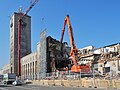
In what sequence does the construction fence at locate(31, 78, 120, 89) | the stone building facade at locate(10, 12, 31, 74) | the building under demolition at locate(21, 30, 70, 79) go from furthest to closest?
the stone building facade at locate(10, 12, 31, 74) < the building under demolition at locate(21, 30, 70, 79) < the construction fence at locate(31, 78, 120, 89)

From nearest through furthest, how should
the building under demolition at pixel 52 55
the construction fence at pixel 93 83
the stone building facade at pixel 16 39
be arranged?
the construction fence at pixel 93 83 → the building under demolition at pixel 52 55 → the stone building facade at pixel 16 39

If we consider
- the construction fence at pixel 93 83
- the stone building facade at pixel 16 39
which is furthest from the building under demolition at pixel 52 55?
the stone building facade at pixel 16 39

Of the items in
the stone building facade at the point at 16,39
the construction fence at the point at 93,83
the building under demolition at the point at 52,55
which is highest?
the stone building facade at the point at 16,39

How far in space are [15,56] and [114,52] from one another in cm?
9113

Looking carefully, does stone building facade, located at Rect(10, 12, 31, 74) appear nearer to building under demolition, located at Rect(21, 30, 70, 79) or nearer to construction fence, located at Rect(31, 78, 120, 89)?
building under demolition, located at Rect(21, 30, 70, 79)

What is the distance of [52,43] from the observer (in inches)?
3748

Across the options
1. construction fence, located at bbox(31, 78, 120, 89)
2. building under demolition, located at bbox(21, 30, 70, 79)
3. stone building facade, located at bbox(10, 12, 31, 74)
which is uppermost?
stone building facade, located at bbox(10, 12, 31, 74)

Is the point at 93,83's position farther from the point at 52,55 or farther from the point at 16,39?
the point at 16,39

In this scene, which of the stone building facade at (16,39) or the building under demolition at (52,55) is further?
the stone building facade at (16,39)

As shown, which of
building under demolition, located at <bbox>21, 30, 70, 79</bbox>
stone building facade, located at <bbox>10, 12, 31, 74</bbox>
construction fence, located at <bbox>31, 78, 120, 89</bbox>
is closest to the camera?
construction fence, located at <bbox>31, 78, 120, 89</bbox>

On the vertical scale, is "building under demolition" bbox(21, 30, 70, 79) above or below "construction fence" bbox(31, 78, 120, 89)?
above

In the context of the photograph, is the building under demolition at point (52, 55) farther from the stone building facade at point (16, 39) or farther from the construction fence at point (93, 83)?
the stone building facade at point (16, 39)

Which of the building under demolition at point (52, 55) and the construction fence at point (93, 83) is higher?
the building under demolition at point (52, 55)

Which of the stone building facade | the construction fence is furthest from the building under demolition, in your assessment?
the stone building facade
